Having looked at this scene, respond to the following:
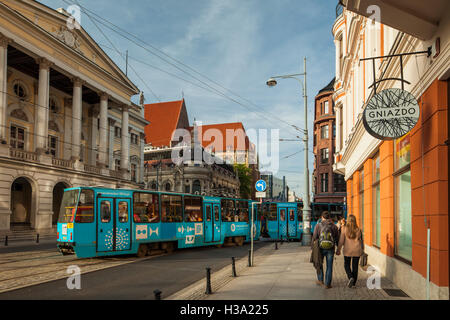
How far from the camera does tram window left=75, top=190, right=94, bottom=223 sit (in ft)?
49.8

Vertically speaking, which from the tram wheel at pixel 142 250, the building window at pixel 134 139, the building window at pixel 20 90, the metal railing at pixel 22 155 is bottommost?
the tram wheel at pixel 142 250

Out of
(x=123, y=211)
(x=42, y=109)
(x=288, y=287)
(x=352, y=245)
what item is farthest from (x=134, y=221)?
(x=42, y=109)

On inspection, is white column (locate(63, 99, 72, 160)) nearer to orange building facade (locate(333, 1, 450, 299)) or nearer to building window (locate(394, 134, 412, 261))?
orange building facade (locate(333, 1, 450, 299))

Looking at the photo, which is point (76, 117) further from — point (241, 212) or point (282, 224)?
point (282, 224)

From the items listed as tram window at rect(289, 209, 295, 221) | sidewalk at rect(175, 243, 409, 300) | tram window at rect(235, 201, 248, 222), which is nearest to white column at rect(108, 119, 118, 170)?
tram window at rect(289, 209, 295, 221)

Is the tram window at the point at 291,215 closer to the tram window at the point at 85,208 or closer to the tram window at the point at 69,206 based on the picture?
the tram window at the point at 85,208

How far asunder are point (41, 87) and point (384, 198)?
102 ft

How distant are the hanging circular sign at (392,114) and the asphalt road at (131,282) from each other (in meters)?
5.98

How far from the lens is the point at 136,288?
1009cm

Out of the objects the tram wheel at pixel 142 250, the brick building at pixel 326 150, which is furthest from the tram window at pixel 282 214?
the brick building at pixel 326 150

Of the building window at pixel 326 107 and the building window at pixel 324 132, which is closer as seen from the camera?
the building window at pixel 324 132

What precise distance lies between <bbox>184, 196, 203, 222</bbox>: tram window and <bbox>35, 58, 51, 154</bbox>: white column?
18.3 metres

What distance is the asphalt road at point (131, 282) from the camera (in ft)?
29.7
